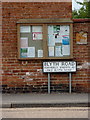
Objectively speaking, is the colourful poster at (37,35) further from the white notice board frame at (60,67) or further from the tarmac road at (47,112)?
the tarmac road at (47,112)

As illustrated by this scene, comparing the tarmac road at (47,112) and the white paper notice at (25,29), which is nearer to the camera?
the tarmac road at (47,112)

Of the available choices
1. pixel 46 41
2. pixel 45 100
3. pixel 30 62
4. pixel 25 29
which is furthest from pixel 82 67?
pixel 25 29

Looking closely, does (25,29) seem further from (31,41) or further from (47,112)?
(47,112)

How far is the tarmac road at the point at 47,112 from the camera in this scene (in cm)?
696

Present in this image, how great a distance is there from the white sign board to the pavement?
85cm

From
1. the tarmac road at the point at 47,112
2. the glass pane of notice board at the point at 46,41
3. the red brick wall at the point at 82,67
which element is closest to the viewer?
the tarmac road at the point at 47,112

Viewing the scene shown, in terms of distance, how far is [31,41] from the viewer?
32.0 feet

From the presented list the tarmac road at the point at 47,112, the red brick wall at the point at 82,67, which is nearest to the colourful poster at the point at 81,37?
the red brick wall at the point at 82,67

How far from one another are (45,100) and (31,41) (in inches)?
88.6

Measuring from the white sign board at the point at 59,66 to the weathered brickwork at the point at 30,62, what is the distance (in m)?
0.18

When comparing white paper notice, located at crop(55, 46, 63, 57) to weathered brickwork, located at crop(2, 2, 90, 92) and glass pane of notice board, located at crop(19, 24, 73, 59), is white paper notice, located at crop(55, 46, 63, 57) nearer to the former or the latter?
glass pane of notice board, located at crop(19, 24, 73, 59)

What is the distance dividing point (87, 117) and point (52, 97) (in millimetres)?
2319

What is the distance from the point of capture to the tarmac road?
696cm

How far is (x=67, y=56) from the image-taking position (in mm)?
9711
